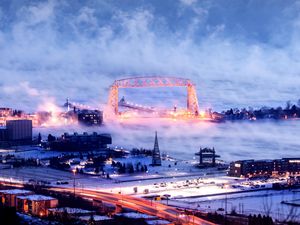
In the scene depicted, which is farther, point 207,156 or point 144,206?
point 207,156

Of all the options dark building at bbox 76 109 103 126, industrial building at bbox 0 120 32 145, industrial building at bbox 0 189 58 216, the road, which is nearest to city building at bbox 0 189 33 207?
industrial building at bbox 0 189 58 216

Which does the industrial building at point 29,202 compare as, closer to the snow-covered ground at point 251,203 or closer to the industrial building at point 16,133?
the snow-covered ground at point 251,203

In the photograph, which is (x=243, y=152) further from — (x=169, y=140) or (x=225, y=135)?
(x=225, y=135)

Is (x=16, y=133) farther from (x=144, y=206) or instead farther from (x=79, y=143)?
(x=144, y=206)

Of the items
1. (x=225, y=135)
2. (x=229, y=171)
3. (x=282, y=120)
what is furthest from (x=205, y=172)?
(x=282, y=120)

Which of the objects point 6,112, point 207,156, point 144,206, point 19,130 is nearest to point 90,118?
point 6,112

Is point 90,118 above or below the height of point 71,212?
above

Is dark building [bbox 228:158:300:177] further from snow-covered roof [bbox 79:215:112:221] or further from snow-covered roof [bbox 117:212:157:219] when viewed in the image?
snow-covered roof [bbox 79:215:112:221]
